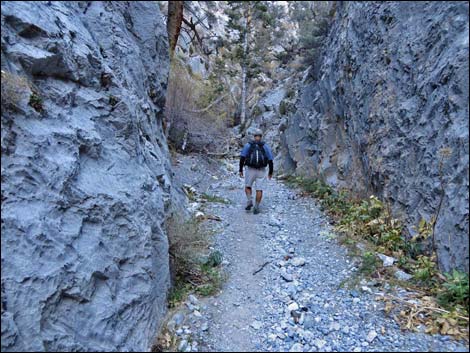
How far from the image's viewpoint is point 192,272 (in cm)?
522

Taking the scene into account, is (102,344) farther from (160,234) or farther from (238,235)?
(238,235)

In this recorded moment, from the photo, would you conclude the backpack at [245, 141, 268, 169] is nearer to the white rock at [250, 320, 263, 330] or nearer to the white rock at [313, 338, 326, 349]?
the white rock at [250, 320, 263, 330]

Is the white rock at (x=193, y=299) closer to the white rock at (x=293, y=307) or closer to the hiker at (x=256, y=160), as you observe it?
the white rock at (x=293, y=307)

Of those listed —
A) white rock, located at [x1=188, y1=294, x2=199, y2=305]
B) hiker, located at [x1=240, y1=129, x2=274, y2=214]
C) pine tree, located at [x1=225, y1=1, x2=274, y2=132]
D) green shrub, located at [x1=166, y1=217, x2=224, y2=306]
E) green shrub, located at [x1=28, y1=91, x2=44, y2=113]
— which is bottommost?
white rock, located at [x1=188, y1=294, x2=199, y2=305]

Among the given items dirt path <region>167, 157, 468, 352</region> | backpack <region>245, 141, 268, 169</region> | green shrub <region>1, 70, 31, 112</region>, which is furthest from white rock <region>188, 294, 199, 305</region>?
backpack <region>245, 141, 268, 169</region>

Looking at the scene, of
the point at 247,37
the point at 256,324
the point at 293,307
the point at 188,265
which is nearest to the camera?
the point at 256,324

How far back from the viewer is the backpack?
8.45 m

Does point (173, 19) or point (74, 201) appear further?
point (173, 19)

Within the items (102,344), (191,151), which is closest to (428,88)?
(102,344)

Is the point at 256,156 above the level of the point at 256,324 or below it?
above

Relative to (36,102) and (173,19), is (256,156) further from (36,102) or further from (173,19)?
(36,102)

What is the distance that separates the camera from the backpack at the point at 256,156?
27.7 ft

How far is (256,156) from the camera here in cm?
845

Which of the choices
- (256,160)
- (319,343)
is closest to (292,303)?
(319,343)
